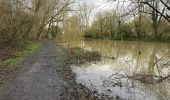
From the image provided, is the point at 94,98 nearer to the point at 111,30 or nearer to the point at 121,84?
the point at 121,84

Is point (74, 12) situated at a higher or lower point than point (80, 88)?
higher

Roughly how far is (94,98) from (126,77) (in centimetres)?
469

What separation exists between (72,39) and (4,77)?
37.5 m

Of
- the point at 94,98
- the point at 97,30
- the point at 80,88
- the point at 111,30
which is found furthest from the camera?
the point at 97,30

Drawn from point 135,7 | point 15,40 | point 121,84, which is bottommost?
point 121,84

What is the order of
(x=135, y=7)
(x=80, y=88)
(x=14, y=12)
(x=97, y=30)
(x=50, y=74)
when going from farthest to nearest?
(x=97, y=30) → (x=14, y=12) → (x=50, y=74) → (x=80, y=88) → (x=135, y=7)

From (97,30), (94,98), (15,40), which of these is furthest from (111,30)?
(94,98)

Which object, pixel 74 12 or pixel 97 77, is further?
pixel 74 12

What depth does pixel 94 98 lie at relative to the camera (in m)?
8.67

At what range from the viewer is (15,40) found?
21641 millimetres

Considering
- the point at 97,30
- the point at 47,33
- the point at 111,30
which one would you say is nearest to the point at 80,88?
the point at 47,33

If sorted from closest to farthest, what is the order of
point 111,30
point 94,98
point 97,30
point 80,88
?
point 94,98 → point 80,88 → point 111,30 → point 97,30

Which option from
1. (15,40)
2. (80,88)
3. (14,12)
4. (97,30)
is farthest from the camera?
(97,30)

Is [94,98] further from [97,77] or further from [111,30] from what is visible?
[111,30]
